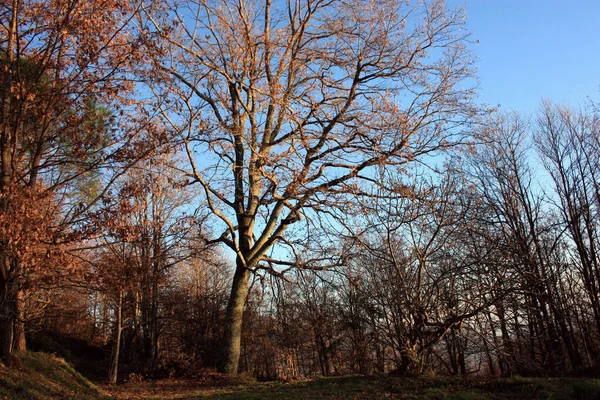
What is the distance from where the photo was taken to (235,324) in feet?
42.5

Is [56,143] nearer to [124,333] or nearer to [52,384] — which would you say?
[52,384]

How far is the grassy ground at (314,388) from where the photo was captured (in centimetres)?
722

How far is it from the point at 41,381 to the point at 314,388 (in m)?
5.59

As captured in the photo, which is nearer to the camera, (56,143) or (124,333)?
(56,143)

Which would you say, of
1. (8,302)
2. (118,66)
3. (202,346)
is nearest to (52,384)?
(8,302)

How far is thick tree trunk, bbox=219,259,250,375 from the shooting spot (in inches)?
497

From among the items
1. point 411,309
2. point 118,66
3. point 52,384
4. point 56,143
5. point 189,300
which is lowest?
point 52,384

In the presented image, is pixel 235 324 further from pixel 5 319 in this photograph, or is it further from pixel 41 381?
pixel 5 319

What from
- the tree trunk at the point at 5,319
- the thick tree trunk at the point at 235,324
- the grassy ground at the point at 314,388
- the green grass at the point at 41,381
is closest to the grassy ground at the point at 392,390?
the grassy ground at the point at 314,388

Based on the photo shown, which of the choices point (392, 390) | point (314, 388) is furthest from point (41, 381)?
point (392, 390)

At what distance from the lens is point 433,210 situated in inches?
356

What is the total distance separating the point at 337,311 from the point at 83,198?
46.5ft

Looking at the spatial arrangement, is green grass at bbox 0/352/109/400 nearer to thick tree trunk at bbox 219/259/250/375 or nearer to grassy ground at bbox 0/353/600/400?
grassy ground at bbox 0/353/600/400

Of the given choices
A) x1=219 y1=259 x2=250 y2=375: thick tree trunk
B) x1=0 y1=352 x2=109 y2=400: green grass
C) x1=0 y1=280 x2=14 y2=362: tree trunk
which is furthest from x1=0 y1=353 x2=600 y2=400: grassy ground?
x1=219 y1=259 x2=250 y2=375: thick tree trunk
